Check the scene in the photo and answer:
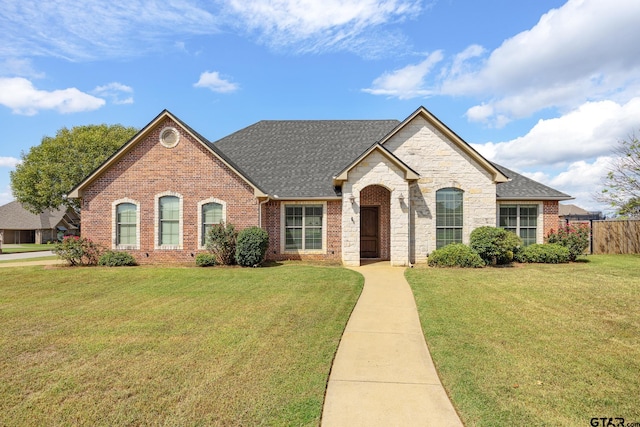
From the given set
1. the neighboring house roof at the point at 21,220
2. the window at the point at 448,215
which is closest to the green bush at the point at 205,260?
the window at the point at 448,215

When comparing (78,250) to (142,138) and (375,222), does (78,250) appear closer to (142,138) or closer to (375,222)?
(142,138)

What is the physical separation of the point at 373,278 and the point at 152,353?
27.0 ft

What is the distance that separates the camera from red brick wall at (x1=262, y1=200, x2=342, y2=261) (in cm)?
1666

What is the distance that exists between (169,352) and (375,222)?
42.5 ft

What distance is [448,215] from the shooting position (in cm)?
1645

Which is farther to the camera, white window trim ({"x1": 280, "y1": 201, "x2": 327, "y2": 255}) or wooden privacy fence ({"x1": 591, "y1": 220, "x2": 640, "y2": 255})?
wooden privacy fence ({"x1": 591, "y1": 220, "x2": 640, "y2": 255})

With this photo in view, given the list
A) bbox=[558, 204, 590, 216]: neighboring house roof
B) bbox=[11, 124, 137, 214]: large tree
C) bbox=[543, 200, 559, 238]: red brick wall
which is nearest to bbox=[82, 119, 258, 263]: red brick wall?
bbox=[543, 200, 559, 238]: red brick wall

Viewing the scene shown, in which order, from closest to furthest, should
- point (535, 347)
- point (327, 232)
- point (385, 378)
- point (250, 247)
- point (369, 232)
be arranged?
1. point (385, 378)
2. point (535, 347)
3. point (250, 247)
4. point (327, 232)
5. point (369, 232)

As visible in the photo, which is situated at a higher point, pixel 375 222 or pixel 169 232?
pixel 375 222

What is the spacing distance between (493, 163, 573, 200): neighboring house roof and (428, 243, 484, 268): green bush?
154 inches

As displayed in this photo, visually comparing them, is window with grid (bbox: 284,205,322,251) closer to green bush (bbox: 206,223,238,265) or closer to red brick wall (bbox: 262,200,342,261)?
red brick wall (bbox: 262,200,342,261)

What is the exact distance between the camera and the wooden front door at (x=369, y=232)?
17.3m

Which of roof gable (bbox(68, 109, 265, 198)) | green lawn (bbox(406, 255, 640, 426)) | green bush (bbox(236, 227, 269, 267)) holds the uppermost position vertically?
roof gable (bbox(68, 109, 265, 198))

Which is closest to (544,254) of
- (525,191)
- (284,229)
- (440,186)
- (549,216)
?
(549,216)
